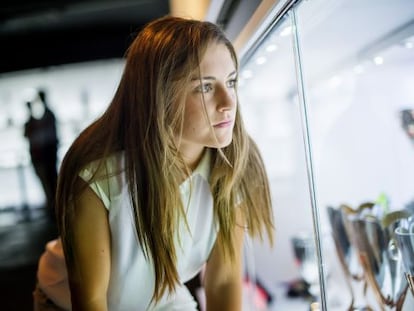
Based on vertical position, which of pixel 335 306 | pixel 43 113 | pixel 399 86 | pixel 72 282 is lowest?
→ pixel 335 306

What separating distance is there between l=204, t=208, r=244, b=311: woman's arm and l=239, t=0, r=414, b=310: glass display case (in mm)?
193

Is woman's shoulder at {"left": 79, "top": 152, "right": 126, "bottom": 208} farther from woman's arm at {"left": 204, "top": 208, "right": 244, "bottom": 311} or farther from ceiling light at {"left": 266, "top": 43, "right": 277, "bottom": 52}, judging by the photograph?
ceiling light at {"left": 266, "top": 43, "right": 277, "bottom": 52}

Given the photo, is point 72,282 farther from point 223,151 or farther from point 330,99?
point 330,99

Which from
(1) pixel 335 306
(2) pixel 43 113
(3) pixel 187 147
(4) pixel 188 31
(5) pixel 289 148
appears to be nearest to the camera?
(4) pixel 188 31

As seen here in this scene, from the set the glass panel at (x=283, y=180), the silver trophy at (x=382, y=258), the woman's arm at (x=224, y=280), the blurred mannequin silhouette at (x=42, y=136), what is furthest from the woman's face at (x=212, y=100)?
the blurred mannequin silhouette at (x=42, y=136)

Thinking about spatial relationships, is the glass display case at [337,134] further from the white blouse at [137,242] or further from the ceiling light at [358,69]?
the white blouse at [137,242]

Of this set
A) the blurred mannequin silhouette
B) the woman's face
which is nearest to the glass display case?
the woman's face

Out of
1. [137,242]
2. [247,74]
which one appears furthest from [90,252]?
[247,74]

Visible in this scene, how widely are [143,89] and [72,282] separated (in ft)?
1.31

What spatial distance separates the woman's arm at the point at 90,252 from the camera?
0.76 metres

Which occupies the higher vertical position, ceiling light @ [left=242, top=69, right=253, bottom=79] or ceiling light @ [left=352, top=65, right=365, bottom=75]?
ceiling light @ [left=242, top=69, right=253, bottom=79]

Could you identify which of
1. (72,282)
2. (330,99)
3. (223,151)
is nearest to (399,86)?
(330,99)

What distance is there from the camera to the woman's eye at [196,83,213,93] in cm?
75

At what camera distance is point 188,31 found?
0.75 meters
